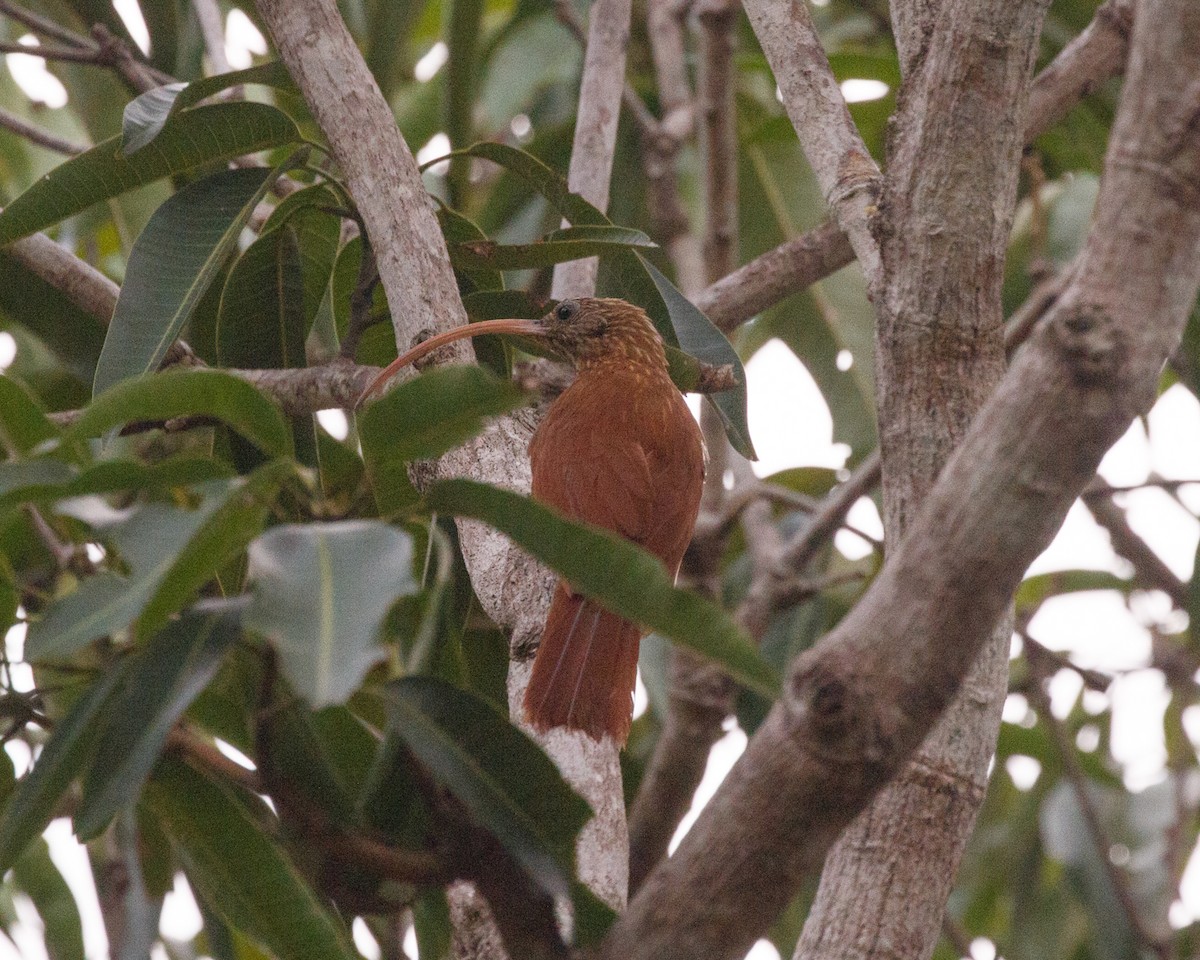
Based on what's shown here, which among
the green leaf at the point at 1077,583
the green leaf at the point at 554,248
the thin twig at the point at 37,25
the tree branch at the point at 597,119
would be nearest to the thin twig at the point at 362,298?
the green leaf at the point at 554,248

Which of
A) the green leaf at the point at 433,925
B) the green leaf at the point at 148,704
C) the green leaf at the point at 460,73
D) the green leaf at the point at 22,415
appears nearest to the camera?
the green leaf at the point at 148,704

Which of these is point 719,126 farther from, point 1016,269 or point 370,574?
point 370,574

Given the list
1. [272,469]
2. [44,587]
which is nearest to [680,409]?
[44,587]

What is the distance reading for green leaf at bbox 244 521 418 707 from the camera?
1.25m

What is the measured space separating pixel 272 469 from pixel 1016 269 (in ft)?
12.3

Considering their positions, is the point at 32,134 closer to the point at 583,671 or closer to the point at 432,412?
the point at 583,671

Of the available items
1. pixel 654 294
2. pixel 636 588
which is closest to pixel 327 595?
pixel 636 588

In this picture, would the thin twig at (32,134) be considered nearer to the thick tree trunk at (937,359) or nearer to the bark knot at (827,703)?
the thick tree trunk at (937,359)

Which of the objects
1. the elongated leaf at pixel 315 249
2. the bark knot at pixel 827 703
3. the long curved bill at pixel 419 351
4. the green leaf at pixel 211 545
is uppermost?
the elongated leaf at pixel 315 249

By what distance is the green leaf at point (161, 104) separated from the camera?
8.54 feet

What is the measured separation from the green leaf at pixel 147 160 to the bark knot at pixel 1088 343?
1905 mm

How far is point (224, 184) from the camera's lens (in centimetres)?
296

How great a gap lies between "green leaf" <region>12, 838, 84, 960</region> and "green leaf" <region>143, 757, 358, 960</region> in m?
2.03

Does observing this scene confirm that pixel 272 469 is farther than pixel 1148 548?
No
